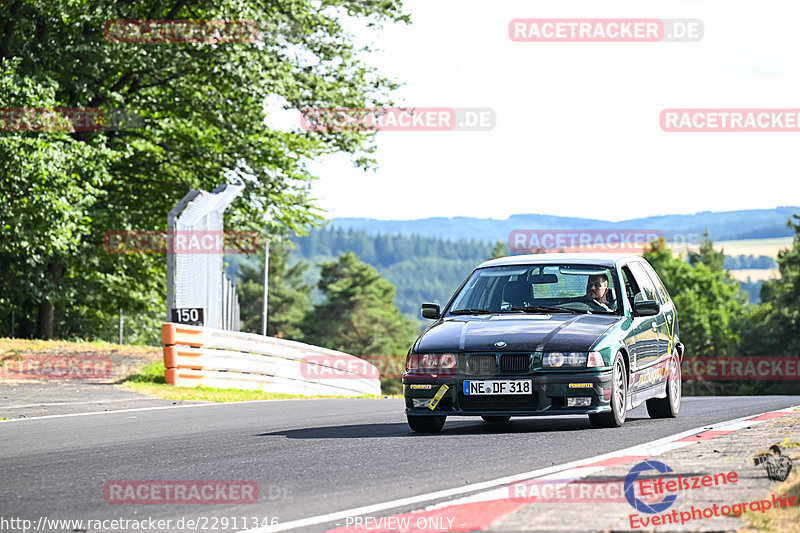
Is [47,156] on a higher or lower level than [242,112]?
lower

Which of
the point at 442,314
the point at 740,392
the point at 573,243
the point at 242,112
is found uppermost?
the point at 242,112

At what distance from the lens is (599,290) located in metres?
10.5

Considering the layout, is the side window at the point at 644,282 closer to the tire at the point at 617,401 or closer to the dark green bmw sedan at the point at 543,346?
the dark green bmw sedan at the point at 543,346

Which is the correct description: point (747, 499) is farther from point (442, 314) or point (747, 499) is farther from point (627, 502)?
point (442, 314)

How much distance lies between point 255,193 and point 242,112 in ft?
7.55

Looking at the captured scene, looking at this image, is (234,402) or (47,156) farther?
(47,156)

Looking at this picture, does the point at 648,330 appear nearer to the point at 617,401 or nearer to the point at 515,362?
the point at 617,401

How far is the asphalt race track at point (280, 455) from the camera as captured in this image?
6113mm

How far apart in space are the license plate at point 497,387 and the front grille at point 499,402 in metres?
0.04

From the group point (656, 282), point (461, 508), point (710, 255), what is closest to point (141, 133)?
point (656, 282)

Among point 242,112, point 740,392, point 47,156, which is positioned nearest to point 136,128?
point 242,112

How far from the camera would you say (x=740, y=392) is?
69.2m

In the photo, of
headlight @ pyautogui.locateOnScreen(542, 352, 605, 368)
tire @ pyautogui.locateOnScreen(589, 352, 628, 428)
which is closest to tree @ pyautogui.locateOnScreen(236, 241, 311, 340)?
tire @ pyautogui.locateOnScreen(589, 352, 628, 428)

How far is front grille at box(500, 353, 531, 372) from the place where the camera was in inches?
359
